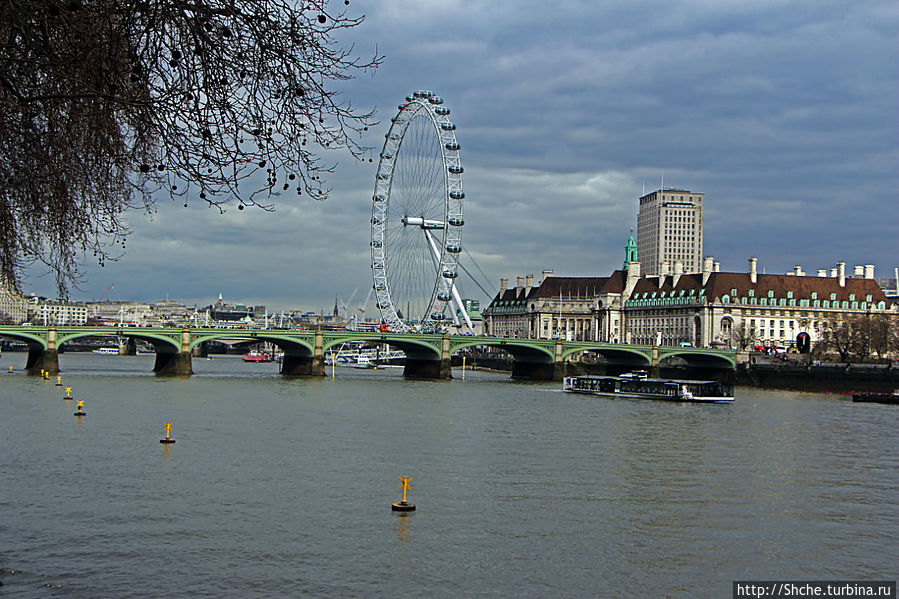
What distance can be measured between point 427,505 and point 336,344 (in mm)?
59101

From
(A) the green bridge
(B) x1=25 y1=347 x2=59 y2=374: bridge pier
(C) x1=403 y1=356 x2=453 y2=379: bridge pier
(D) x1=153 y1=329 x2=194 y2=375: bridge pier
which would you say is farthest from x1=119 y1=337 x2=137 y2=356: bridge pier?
(D) x1=153 y1=329 x2=194 y2=375: bridge pier

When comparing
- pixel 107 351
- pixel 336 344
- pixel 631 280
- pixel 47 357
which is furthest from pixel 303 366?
pixel 107 351

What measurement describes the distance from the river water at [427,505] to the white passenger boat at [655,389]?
18.6 meters

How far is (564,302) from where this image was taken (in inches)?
5615

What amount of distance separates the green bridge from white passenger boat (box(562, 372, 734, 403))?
13.9m

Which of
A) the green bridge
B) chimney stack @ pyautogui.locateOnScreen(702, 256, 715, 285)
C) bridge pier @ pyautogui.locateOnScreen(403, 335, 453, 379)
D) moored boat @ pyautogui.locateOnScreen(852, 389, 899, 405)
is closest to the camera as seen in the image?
moored boat @ pyautogui.locateOnScreen(852, 389, 899, 405)

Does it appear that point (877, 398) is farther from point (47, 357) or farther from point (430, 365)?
point (47, 357)

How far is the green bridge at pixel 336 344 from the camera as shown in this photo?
68.0m

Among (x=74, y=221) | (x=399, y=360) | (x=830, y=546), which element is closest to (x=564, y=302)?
(x=399, y=360)

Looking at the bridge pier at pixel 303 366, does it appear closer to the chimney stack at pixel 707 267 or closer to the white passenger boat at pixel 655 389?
the white passenger boat at pixel 655 389

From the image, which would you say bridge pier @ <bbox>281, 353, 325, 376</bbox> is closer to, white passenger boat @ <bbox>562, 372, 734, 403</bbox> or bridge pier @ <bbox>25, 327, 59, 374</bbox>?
bridge pier @ <bbox>25, 327, 59, 374</bbox>

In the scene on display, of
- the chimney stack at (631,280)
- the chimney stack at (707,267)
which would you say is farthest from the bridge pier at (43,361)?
the chimney stack at (631,280)

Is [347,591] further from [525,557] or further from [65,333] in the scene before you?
[65,333]

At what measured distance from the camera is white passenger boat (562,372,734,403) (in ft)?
191
